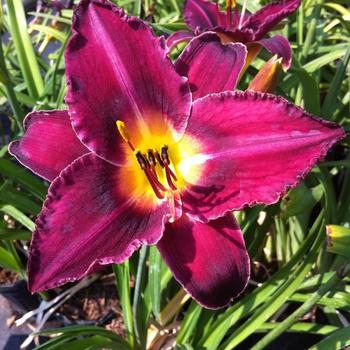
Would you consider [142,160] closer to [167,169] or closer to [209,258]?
[167,169]

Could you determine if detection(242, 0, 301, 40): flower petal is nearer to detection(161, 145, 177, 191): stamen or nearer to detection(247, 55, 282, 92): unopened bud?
detection(247, 55, 282, 92): unopened bud

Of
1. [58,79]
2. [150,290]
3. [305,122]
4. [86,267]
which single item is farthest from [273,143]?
[58,79]

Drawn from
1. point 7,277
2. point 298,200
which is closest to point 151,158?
point 298,200

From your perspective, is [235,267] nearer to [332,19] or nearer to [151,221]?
[151,221]

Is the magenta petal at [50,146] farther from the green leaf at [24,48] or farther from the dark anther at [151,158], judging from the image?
the green leaf at [24,48]

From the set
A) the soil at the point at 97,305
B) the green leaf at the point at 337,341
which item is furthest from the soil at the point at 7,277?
the green leaf at the point at 337,341

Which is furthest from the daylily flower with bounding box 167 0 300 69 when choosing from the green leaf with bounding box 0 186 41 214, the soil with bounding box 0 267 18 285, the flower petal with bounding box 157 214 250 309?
the soil with bounding box 0 267 18 285
